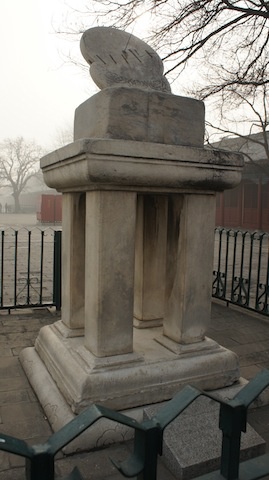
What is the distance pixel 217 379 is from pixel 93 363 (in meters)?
0.96

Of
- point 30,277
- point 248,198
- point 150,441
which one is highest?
point 248,198

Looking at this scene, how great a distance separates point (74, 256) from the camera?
3.14m

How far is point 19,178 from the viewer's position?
209 feet

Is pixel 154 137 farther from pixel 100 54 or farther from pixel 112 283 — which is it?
pixel 112 283

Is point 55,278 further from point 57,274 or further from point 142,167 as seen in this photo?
point 142,167

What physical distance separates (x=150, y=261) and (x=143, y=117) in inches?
55.4

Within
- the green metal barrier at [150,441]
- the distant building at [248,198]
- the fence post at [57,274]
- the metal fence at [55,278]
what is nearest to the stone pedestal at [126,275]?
the green metal barrier at [150,441]

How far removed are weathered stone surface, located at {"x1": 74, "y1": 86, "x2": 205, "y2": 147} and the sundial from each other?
0.23 m

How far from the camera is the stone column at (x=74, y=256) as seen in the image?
3117 millimetres

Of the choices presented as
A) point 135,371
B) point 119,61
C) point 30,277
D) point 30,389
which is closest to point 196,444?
point 135,371

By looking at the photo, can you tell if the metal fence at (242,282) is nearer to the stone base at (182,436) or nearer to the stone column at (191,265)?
the stone column at (191,265)

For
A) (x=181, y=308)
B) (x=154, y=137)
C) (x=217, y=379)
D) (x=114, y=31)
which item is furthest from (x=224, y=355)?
(x=114, y=31)

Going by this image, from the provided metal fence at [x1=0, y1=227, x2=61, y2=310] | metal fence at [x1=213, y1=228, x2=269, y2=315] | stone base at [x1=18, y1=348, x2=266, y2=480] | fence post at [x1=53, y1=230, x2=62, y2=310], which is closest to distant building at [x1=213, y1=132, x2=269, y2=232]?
metal fence at [x1=213, y1=228, x2=269, y2=315]

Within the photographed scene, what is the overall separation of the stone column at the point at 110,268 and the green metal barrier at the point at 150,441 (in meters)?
1.35
